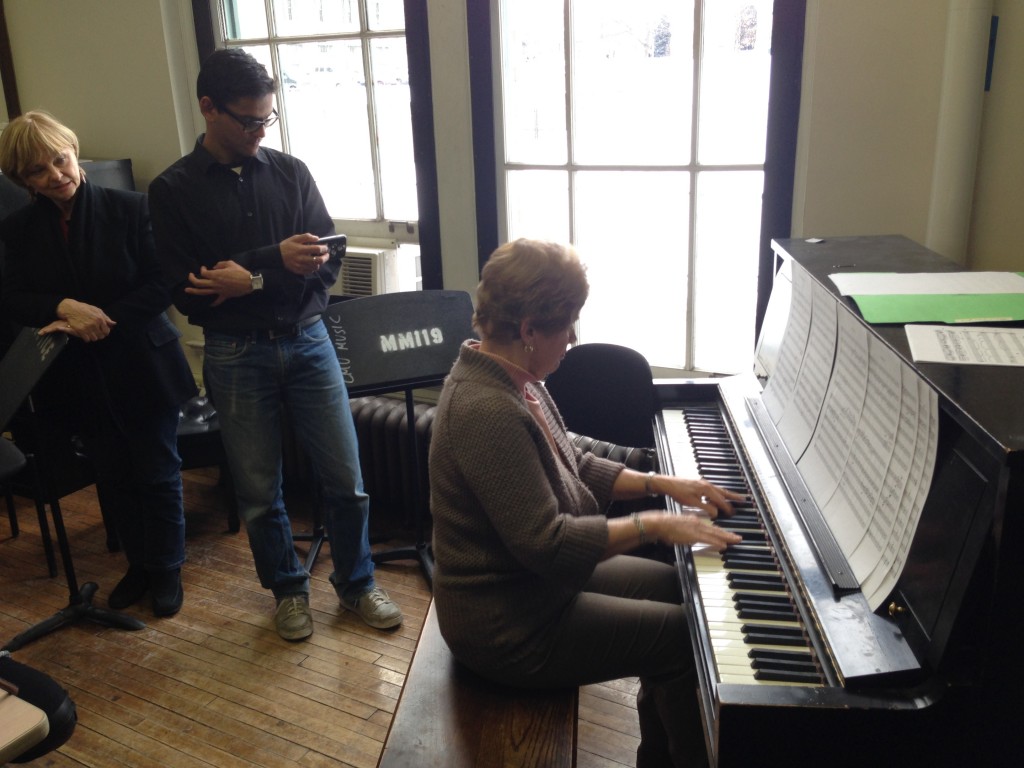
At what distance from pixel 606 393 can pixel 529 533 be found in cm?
98

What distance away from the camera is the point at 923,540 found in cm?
113

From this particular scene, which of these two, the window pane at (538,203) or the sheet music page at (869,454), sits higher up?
the window pane at (538,203)

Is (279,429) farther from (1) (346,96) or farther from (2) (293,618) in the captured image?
(1) (346,96)

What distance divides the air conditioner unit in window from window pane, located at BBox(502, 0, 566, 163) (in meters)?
0.66

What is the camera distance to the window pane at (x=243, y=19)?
3.34 meters

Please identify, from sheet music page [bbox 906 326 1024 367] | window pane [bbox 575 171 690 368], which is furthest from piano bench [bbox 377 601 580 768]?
window pane [bbox 575 171 690 368]

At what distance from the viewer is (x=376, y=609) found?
266 cm

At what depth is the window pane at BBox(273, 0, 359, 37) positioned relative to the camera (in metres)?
3.14

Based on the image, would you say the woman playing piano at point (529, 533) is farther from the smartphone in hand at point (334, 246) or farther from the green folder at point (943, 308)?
the smartphone in hand at point (334, 246)

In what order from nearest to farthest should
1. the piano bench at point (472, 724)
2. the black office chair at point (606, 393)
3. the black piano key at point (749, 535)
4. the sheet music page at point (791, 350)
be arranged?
the piano bench at point (472, 724) → the black piano key at point (749, 535) → the sheet music page at point (791, 350) → the black office chair at point (606, 393)

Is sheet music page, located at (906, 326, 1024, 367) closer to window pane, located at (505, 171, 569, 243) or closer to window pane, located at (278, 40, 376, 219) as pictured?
window pane, located at (505, 171, 569, 243)

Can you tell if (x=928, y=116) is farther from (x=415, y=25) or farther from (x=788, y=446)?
(x=415, y=25)

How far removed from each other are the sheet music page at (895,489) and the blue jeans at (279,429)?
5.18 feet

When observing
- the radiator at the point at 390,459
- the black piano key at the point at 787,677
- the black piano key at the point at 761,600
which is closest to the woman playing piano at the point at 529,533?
the black piano key at the point at 761,600
